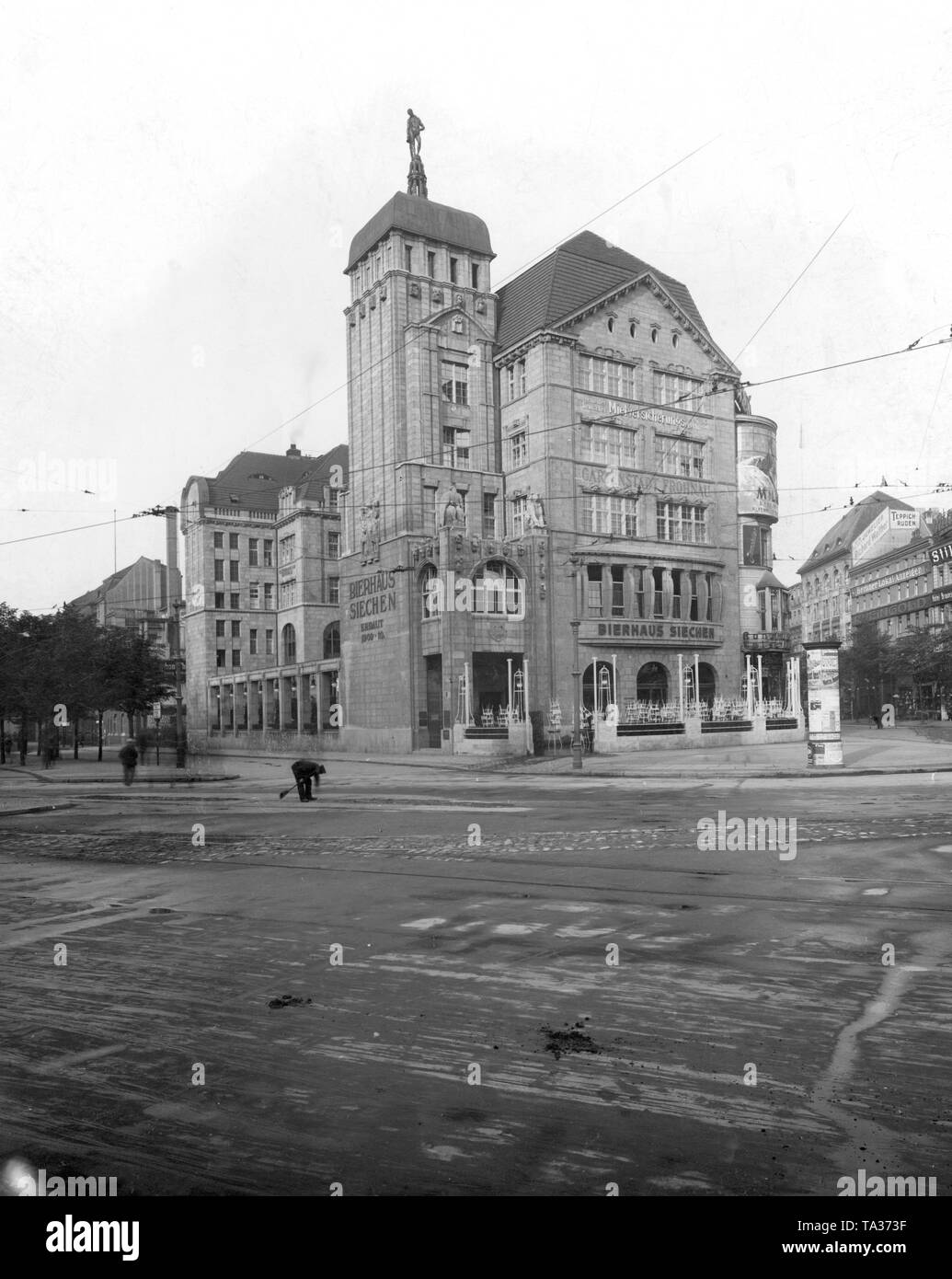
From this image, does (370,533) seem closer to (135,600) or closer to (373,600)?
(373,600)

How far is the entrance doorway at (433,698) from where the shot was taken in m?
45.5

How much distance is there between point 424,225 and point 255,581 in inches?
1418

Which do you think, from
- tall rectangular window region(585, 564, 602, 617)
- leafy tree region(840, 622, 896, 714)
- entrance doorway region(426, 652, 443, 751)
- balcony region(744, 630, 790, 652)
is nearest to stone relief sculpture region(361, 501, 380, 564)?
entrance doorway region(426, 652, 443, 751)

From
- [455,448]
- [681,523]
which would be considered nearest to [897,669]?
[681,523]

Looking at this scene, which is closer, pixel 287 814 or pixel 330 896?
pixel 330 896

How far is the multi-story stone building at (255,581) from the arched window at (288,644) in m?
0.10

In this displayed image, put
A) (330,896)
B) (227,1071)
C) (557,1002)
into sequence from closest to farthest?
(227,1071)
(557,1002)
(330,896)

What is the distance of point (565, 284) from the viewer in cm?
5012

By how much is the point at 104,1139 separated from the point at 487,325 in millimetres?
50959

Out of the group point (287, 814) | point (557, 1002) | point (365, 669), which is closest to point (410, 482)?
point (365, 669)

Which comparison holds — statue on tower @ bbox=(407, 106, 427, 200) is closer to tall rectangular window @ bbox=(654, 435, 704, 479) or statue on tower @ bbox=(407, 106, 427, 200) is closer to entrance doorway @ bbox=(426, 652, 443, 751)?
tall rectangular window @ bbox=(654, 435, 704, 479)

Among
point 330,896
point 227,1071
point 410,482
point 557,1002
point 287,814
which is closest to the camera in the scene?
point 227,1071
